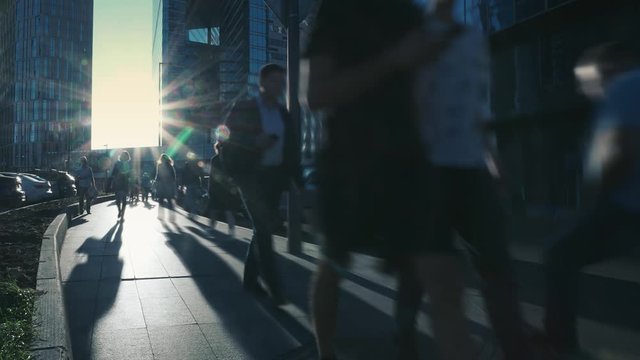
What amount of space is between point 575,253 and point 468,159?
1248 millimetres

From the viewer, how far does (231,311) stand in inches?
153

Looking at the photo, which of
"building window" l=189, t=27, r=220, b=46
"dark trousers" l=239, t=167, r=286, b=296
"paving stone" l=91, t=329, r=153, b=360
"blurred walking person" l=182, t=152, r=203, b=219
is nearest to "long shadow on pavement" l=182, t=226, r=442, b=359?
"dark trousers" l=239, t=167, r=286, b=296

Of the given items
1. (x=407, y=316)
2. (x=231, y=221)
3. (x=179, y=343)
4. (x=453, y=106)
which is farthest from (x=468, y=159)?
(x=231, y=221)

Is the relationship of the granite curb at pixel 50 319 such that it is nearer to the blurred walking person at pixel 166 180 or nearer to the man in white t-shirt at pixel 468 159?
the man in white t-shirt at pixel 468 159

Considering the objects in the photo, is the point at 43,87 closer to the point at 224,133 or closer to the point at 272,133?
the point at 224,133

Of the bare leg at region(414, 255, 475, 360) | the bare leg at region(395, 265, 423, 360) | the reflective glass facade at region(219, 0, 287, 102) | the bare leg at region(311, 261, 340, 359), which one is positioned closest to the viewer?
the bare leg at region(414, 255, 475, 360)

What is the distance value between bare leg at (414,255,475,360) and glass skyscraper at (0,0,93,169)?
4111 inches

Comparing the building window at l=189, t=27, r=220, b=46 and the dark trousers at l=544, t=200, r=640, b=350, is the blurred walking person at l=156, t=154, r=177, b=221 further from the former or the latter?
the building window at l=189, t=27, r=220, b=46

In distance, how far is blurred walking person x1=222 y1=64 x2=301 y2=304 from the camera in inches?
152

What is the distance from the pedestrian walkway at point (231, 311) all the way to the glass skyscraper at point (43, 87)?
100030 mm

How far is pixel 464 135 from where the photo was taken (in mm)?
1785

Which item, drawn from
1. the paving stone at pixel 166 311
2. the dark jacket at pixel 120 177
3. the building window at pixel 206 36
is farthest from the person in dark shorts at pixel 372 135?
the building window at pixel 206 36

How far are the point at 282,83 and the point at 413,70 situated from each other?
2.61 meters

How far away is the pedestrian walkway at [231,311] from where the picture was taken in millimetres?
3047
